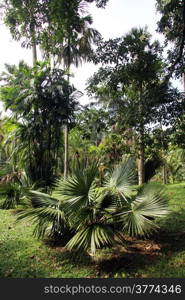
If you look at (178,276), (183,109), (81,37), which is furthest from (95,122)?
(81,37)

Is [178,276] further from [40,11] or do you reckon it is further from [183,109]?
[40,11]

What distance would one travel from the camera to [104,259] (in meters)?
3.78

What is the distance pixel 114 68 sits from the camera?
5492mm

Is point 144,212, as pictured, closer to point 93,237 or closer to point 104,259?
point 93,237

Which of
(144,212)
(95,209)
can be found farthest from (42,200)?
(144,212)

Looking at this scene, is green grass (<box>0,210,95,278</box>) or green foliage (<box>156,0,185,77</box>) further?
green foliage (<box>156,0,185,77</box>)

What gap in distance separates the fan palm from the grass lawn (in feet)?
1.08

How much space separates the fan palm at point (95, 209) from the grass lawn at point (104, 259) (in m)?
0.33

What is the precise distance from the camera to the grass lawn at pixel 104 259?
3.43m

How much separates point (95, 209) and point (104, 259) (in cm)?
86

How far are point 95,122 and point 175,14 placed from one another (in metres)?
3.13

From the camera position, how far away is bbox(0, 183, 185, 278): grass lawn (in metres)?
3.43

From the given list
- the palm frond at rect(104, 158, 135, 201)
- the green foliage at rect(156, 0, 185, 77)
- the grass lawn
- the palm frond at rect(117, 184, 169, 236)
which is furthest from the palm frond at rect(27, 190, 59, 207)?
the green foliage at rect(156, 0, 185, 77)

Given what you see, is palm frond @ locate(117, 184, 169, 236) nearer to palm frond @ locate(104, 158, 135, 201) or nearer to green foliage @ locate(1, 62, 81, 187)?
palm frond @ locate(104, 158, 135, 201)
